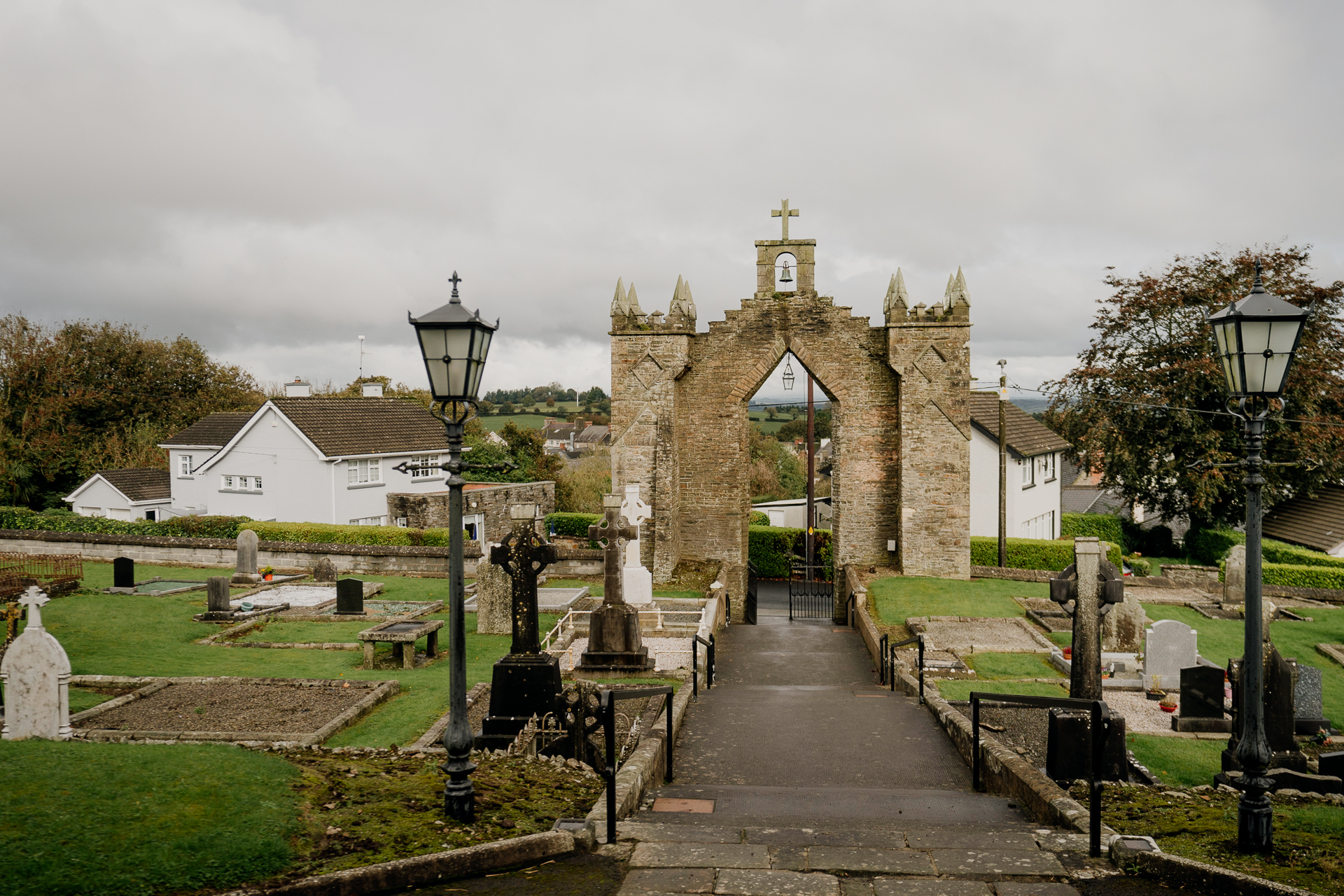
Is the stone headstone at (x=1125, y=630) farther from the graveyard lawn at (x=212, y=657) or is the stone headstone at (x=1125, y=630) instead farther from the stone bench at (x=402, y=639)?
the stone bench at (x=402, y=639)

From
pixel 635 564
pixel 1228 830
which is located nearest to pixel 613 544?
pixel 635 564

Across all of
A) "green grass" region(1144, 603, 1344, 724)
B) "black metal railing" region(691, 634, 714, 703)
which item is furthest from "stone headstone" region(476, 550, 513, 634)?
"green grass" region(1144, 603, 1344, 724)

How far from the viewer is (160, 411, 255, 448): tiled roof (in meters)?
36.9

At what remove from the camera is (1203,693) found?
35.8ft

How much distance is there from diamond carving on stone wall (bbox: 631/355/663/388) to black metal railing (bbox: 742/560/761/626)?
584 centimetres

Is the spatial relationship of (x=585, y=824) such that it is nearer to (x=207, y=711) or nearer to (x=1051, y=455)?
(x=207, y=711)

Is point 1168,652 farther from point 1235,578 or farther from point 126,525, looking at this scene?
point 126,525

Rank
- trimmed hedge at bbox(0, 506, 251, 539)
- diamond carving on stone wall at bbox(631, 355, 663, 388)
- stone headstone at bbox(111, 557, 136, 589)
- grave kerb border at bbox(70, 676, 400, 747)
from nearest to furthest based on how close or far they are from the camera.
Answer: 1. grave kerb border at bbox(70, 676, 400, 747)
2. stone headstone at bbox(111, 557, 136, 589)
3. diamond carving on stone wall at bbox(631, 355, 663, 388)
4. trimmed hedge at bbox(0, 506, 251, 539)

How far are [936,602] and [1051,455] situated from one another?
21959 millimetres

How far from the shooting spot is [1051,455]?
37625mm

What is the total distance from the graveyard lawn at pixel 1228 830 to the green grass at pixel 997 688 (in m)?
5.25

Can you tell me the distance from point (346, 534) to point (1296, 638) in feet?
85.5

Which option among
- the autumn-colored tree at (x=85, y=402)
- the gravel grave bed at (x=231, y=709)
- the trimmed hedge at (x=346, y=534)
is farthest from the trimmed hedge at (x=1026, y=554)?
the autumn-colored tree at (x=85, y=402)

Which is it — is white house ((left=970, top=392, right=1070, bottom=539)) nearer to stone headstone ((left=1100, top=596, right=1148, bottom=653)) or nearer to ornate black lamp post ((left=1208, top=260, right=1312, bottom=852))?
stone headstone ((left=1100, top=596, right=1148, bottom=653))
